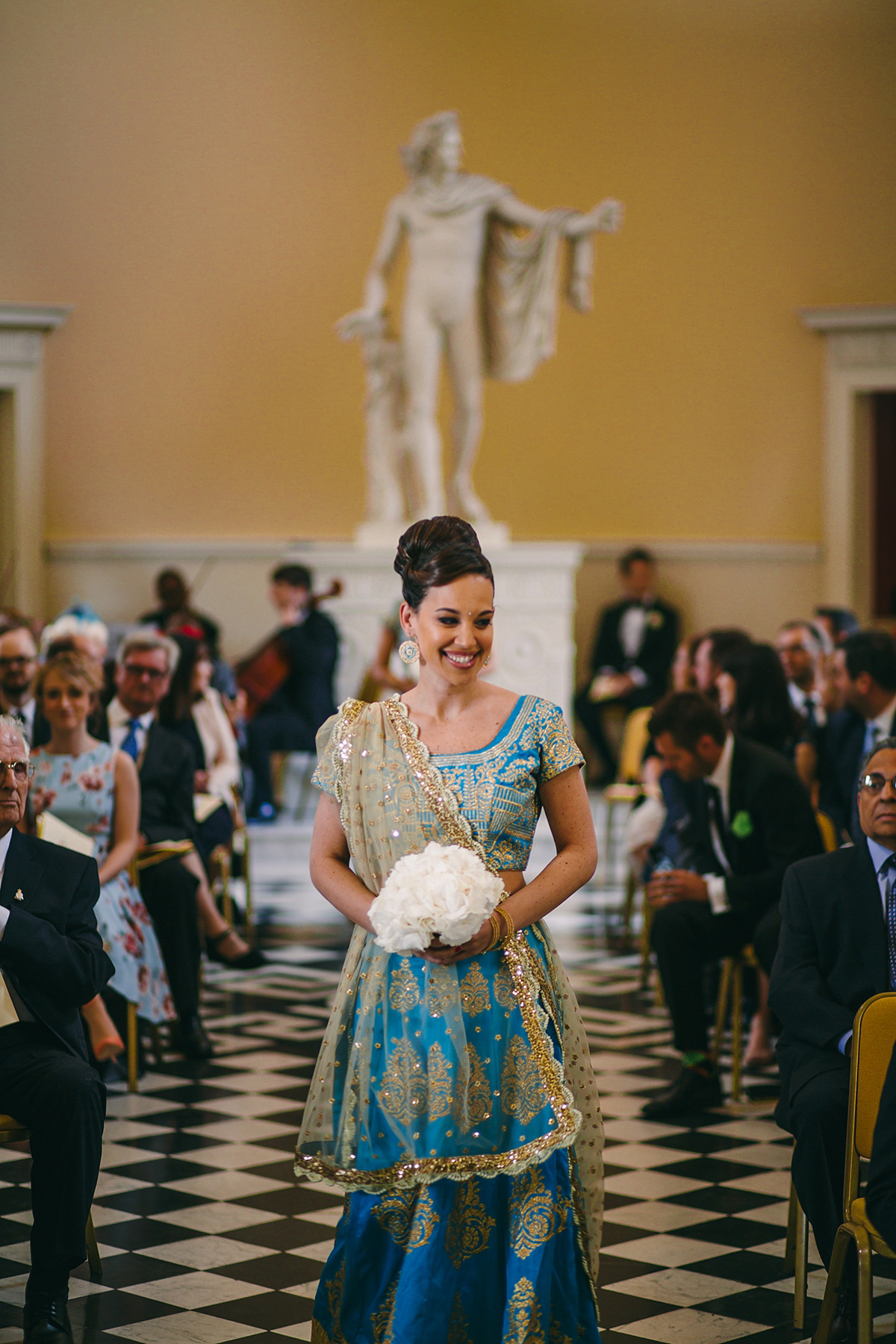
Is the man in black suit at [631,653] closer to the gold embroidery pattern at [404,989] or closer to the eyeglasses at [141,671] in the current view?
the eyeglasses at [141,671]

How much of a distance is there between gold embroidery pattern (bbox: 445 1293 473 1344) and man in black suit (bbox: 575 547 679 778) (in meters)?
8.49

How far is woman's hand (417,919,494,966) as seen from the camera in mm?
2590

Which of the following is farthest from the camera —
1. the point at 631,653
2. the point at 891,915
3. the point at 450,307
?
the point at 631,653

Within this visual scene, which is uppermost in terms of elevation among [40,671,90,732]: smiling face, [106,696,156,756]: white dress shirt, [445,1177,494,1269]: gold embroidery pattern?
[40,671,90,732]: smiling face

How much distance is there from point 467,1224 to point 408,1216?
0.10 metres

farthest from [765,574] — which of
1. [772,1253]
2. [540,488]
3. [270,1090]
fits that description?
[772,1253]

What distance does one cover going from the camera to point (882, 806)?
3459 millimetres

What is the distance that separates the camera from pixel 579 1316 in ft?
8.75

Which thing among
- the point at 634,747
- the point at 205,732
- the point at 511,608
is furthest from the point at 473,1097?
the point at 511,608

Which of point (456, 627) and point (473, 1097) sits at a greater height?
point (456, 627)

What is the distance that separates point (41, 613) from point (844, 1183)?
9.51m

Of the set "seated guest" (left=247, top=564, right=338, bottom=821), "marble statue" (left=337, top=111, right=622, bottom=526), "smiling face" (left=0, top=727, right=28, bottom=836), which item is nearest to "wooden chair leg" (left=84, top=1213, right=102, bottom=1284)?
"smiling face" (left=0, top=727, right=28, bottom=836)

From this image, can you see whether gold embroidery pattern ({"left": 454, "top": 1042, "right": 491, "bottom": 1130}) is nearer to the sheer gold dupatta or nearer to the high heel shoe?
the sheer gold dupatta

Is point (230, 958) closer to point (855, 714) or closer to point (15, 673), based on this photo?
point (15, 673)
